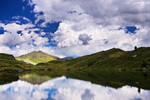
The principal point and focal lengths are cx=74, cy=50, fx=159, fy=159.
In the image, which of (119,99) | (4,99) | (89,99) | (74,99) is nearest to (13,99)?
(4,99)

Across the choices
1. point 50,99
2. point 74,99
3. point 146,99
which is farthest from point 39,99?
point 146,99

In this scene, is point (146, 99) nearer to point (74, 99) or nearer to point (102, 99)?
point (102, 99)

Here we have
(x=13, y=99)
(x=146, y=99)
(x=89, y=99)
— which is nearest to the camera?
(x=146, y=99)

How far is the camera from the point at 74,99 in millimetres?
48469

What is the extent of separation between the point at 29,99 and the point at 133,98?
31.6 meters

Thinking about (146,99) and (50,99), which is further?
(50,99)

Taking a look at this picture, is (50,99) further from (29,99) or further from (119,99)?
(119,99)

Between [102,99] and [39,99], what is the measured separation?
19.0 metres

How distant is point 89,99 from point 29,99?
744 inches

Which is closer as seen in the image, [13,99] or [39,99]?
[39,99]

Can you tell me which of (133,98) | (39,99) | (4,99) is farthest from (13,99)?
(133,98)

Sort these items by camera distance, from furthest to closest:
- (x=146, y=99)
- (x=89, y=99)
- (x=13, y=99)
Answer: (x=13, y=99)
(x=89, y=99)
(x=146, y=99)

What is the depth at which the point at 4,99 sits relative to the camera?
165 ft

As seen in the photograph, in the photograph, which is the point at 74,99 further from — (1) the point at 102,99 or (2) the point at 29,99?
(2) the point at 29,99
